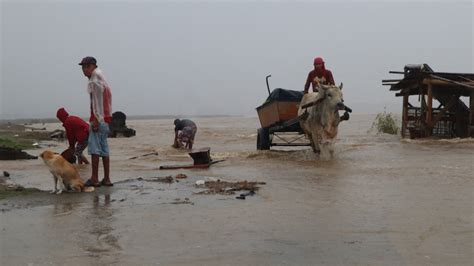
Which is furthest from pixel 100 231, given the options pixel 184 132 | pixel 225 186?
pixel 184 132

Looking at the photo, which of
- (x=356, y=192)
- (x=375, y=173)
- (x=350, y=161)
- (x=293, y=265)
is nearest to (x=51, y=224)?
(x=293, y=265)

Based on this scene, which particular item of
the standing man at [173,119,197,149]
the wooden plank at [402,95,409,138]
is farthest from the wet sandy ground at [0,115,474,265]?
the wooden plank at [402,95,409,138]

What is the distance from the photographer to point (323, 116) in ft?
42.9

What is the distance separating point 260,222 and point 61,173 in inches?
150

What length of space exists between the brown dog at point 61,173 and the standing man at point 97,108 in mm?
465

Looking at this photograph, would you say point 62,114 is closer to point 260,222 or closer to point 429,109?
point 260,222

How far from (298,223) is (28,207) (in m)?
3.72

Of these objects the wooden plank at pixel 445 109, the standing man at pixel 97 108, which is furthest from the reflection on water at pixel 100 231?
the wooden plank at pixel 445 109

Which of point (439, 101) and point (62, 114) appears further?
point (439, 101)

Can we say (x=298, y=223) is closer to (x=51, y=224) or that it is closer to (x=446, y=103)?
(x=51, y=224)

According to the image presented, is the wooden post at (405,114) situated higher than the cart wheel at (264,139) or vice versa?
the wooden post at (405,114)

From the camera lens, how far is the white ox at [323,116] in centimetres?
1288

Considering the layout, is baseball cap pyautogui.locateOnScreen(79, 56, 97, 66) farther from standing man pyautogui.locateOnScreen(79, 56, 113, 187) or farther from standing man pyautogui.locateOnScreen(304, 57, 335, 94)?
standing man pyautogui.locateOnScreen(304, 57, 335, 94)

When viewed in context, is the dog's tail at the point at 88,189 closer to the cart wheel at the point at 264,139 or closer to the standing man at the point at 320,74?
the standing man at the point at 320,74
